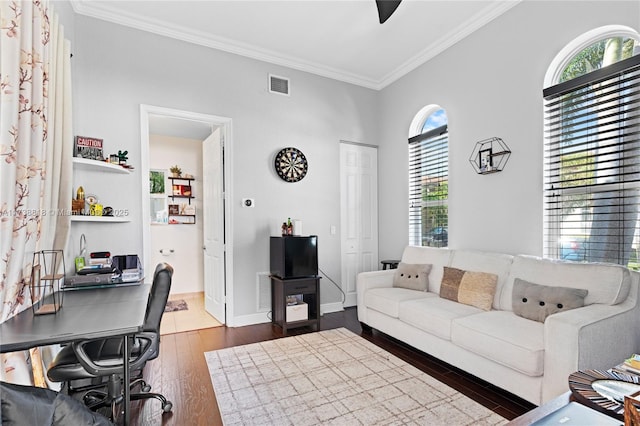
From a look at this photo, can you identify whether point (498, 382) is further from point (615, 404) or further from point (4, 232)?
point (4, 232)

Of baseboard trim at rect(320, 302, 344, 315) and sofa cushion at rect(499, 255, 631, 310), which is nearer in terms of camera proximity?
sofa cushion at rect(499, 255, 631, 310)

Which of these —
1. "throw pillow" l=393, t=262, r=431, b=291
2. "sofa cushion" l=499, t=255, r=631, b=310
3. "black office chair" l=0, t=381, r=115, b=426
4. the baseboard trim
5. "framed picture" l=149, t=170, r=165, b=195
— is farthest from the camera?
"framed picture" l=149, t=170, r=165, b=195

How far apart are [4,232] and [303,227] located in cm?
300

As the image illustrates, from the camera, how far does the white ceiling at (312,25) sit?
123 inches

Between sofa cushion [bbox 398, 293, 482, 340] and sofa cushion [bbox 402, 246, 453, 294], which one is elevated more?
sofa cushion [bbox 402, 246, 453, 294]

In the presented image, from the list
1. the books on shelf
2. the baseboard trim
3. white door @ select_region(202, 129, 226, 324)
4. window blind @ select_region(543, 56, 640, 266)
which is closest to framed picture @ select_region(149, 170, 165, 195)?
white door @ select_region(202, 129, 226, 324)

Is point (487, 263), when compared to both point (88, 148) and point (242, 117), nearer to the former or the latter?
point (242, 117)

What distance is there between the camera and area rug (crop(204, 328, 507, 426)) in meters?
2.02

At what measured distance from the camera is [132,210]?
326 cm

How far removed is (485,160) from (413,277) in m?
1.40

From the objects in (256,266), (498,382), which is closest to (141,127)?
(256,266)

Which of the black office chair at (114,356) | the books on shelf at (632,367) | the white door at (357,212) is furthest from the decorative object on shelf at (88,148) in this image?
the books on shelf at (632,367)

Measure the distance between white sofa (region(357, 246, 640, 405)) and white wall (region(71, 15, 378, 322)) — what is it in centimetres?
162

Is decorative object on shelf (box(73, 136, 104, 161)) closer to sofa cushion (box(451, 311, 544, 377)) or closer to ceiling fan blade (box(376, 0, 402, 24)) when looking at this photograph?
ceiling fan blade (box(376, 0, 402, 24))
